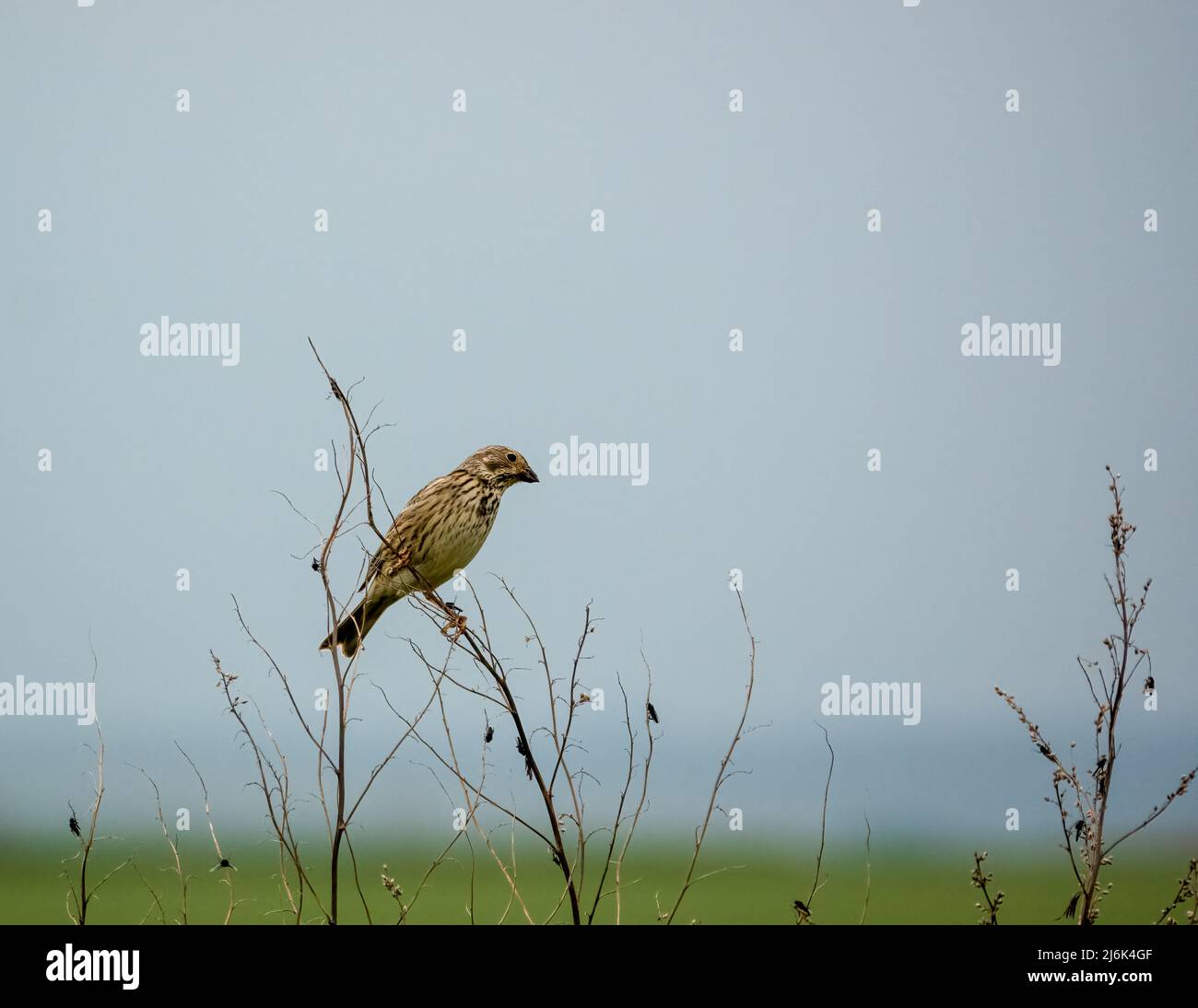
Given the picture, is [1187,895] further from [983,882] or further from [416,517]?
[416,517]

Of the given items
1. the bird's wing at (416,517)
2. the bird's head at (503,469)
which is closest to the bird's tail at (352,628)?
the bird's wing at (416,517)

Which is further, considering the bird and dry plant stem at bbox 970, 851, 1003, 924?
the bird

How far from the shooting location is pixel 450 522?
11.2ft

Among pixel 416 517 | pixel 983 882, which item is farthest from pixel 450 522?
pixel 983 882

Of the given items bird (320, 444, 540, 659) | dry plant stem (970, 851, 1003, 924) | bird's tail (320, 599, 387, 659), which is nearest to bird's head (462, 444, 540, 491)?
bird (320, 444, 540, 659)

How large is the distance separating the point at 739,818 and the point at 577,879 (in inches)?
64.0

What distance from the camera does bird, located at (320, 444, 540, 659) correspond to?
11.2 ft

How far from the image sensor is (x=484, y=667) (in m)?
2.28

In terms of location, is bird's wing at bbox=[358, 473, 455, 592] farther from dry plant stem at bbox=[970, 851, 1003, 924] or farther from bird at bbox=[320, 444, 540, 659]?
dry plant stem at bbox=[970, 851, 1003, 924]

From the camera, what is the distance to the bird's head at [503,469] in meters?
3.46

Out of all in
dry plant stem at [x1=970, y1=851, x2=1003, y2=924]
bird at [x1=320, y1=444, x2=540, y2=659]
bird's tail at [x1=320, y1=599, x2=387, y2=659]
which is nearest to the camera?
Answer: dry plant stem at [x1=970, y1=851, x2=1003, y2=924]

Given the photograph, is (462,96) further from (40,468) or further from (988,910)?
(988,910)

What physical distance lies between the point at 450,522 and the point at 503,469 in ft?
0.76

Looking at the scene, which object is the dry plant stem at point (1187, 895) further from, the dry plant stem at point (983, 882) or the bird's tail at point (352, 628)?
the bird's tail at point (352, 628)
